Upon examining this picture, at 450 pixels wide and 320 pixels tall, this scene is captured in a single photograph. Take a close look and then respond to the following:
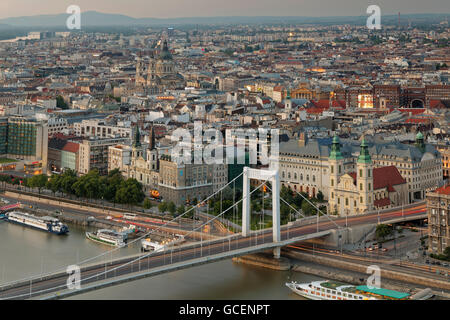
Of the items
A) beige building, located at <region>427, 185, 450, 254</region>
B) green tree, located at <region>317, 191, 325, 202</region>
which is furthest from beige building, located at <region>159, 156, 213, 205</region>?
beige building, located at <region>427, 185, 450, 254</region>

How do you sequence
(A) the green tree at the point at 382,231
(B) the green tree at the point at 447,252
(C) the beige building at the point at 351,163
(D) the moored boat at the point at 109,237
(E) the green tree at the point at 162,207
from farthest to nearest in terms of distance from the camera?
1. (C) the beige building at the point at 351,163
2. (E) the green tree at the point at 162,207
3. (D) the moored boat at the point at 109,237
4. (A) the green tree at the point at 382,231
5. (B) the green tree at the point at 447,252

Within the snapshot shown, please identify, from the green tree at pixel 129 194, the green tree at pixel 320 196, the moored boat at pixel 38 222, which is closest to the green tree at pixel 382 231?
the green tree at pixel 320 196

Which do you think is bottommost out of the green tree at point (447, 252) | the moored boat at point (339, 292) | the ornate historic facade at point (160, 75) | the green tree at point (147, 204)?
the moored boat at point (339, 292)

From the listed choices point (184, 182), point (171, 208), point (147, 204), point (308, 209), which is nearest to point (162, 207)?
point (171, 208)

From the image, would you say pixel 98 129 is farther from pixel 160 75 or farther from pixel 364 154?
pixel 160 75

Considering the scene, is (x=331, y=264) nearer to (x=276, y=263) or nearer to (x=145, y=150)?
(x=276, y=263)

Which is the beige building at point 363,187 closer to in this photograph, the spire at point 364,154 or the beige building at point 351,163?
the spire at point 364,154

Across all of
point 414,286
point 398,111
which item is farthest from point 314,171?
point 398,111
